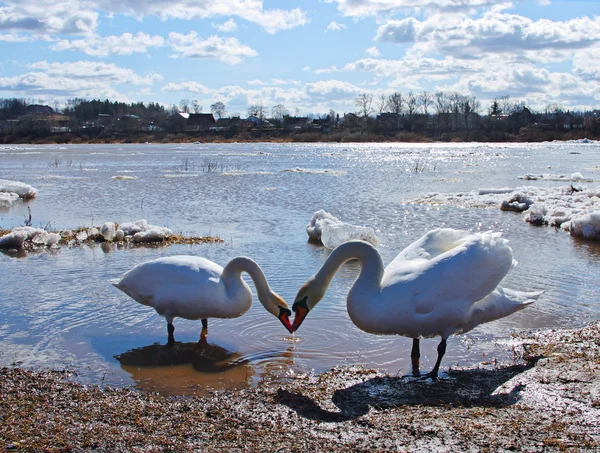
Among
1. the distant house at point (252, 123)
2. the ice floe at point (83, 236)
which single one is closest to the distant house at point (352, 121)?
the distant house at point (252, 123)

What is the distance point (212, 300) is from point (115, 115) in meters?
165

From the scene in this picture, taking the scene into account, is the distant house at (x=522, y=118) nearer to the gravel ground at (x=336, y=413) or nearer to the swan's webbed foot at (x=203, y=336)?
the swan's webbed foot at (x=203, y=336)

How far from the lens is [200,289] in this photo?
7.03 meters

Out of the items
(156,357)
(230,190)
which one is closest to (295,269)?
(156,357)

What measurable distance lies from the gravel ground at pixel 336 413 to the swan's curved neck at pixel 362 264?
0.88 metres

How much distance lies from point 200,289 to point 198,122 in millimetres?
136327

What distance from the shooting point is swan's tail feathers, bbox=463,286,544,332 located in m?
6.20

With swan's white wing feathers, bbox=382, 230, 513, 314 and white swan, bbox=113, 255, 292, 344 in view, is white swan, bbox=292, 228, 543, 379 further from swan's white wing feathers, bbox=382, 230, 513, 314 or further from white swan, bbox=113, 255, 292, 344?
white swan, bbox=113, 255, 292, 344

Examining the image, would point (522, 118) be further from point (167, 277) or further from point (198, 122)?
point (167, 277)

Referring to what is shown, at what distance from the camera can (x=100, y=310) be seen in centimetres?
830

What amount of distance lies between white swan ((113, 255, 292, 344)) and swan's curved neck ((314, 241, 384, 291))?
2.63 ft

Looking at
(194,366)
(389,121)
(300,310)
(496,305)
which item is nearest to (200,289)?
(194,366)

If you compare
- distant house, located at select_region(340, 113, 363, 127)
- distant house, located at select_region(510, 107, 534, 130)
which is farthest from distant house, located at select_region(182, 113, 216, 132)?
distant house, located at select_region(510, 107, 534, 130)

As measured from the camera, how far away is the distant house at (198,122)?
421 ft
